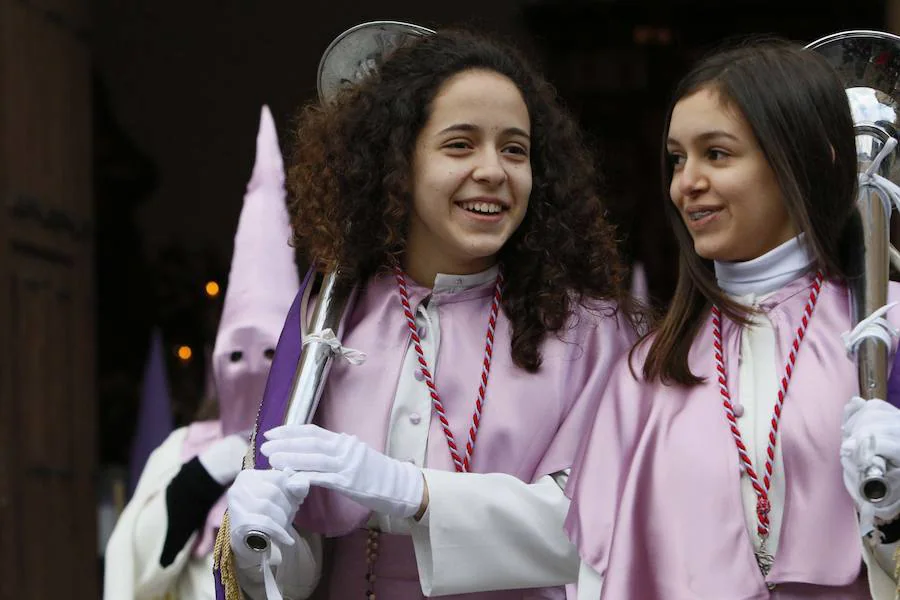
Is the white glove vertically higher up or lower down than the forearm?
higher up

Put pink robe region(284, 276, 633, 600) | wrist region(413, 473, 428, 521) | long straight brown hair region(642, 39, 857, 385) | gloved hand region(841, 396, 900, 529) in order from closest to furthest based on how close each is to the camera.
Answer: gloved hand region(841, 396, 900, 529) → long straight brown hair region(642, 39, 857, 385) → wrist region(413, 473, 428, 521) → pink robe region(284, 276, 633, 600)

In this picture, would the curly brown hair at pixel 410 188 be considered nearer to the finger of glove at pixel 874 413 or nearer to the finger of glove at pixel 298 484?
the finger of glove at pixel 298 484

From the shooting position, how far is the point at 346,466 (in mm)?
2729

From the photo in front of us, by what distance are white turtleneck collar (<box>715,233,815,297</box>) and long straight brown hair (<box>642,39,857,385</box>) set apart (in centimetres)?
2

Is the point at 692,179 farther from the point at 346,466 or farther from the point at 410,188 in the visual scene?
the point at 346,466

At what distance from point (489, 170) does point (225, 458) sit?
1.65 meters

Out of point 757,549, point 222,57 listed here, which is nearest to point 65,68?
point 222,57

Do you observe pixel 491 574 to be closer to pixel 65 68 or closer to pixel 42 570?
pixel 42 570

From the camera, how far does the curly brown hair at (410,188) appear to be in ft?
10.1

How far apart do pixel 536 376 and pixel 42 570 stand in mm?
3344

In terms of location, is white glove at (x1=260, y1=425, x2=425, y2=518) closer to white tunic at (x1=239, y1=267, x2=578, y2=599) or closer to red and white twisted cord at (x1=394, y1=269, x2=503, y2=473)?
white tunic at (x1=239, y1=267, x2=578, y2=599)

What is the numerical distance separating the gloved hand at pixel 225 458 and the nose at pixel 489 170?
1.58m

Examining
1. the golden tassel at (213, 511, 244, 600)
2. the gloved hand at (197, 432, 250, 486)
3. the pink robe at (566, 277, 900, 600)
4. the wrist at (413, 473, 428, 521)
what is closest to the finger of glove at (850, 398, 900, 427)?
the pink robe at (566, 277, 900, 600)

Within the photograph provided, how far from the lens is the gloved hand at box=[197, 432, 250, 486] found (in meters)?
4.37
